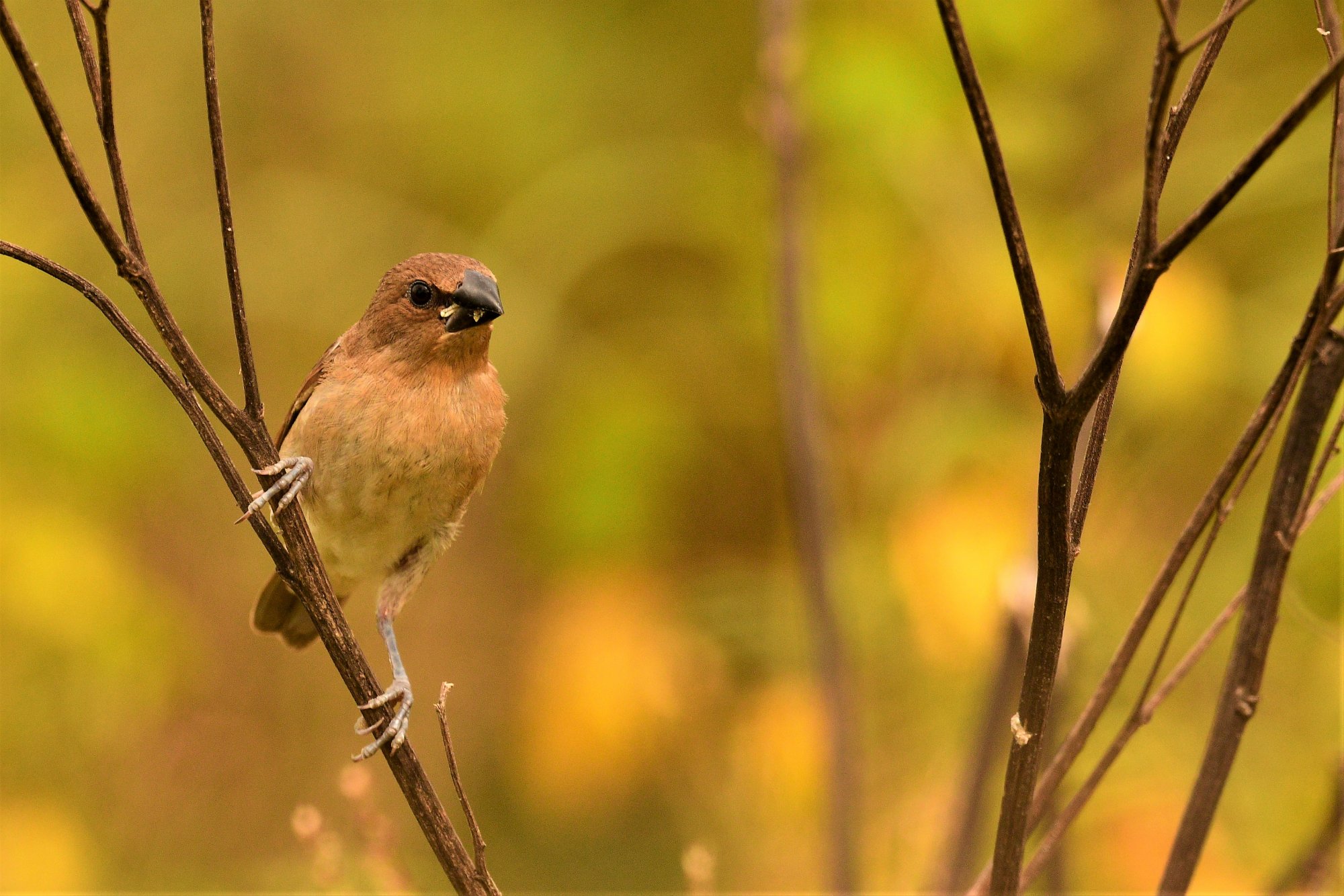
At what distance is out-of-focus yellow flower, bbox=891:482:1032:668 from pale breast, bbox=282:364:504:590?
1.18 m

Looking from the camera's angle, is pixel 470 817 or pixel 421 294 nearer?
pixel 470 817

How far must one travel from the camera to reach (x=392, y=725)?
161 centimetres

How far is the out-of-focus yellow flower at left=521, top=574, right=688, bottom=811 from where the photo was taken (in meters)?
3.73

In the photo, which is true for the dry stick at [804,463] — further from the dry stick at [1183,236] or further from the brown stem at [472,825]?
the dry stick at [1183,236]

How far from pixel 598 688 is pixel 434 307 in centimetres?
171

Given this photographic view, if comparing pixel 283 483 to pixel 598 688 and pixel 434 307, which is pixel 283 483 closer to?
pixel 434 307

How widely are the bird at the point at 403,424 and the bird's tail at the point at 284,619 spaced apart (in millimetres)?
372

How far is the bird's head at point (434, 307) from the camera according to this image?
7.11 feet

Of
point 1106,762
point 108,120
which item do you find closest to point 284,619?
point 108,120

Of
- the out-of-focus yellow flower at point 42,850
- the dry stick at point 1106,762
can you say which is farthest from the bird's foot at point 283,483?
the out-of-focus yellow flower at point 42,850

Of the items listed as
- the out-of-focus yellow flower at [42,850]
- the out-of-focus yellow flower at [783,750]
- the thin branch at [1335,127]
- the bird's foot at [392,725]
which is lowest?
the out-of-focus yellow flower at [42,850]

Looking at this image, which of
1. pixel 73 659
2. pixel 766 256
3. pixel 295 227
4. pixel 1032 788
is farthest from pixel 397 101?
pixel 1032 788

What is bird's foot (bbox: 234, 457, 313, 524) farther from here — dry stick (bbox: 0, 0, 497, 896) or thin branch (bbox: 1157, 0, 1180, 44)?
thin branch (bbox: 1157, 0, 1180, 44)

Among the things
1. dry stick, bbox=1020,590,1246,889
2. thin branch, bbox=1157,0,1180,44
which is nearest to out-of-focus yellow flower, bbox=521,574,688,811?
dry stick, bbox=1020,590,1246,889
